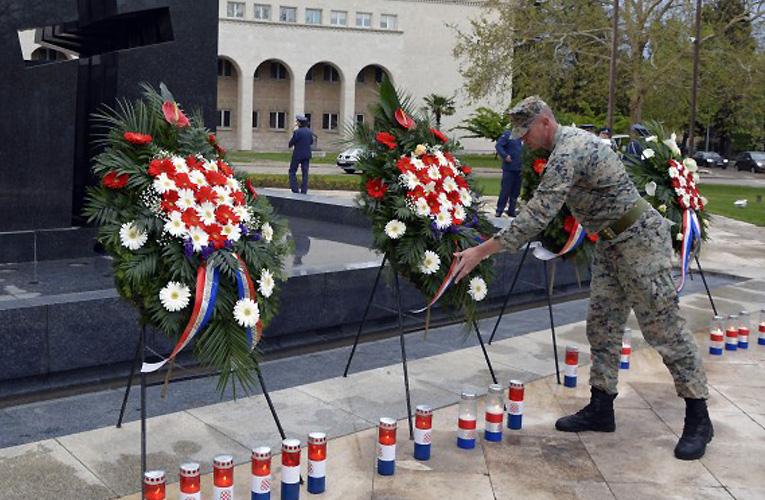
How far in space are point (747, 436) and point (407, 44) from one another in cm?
6107

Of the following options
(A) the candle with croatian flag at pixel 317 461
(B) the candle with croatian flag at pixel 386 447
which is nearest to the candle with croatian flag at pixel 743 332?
(B) the candle with croatian flag at pixel 386 447

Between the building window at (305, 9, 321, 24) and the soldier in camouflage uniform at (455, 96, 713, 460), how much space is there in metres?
58.0

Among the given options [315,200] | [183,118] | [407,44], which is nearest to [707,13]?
[407,44]

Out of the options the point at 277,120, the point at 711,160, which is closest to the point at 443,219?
the point at 711,160

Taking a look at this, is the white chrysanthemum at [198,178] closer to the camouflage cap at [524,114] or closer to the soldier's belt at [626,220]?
the camouflage cap at [524,114]

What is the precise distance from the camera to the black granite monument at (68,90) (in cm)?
938

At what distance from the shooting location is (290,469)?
4.34 meters

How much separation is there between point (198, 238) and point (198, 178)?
353 millimetres

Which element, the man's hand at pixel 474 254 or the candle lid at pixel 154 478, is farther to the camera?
the man's hand at pixel 474 254

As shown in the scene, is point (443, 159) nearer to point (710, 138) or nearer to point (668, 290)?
point (668, 290)

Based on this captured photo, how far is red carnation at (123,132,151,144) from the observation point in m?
4.70

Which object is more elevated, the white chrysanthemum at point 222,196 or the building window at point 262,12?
the building window at point 262,12

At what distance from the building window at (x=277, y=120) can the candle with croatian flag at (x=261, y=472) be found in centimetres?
6016

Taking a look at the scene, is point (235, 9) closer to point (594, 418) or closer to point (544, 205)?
point (594, 418)
